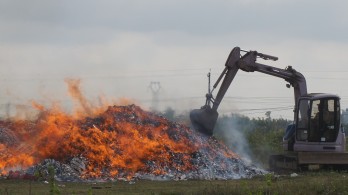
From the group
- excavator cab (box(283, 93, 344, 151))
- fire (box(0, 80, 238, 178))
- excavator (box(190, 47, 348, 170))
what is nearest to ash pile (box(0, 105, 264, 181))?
fire (box(0, 80, 238, 178))

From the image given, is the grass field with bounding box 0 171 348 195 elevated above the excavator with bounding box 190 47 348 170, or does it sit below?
below

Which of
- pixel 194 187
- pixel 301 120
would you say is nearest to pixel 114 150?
pixel 194 187

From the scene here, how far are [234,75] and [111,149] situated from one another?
880cm

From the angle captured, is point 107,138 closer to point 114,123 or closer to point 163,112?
point 114,123

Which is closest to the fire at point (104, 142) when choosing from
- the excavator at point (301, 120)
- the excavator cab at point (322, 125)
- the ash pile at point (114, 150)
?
the ash pile at point (114, 150)

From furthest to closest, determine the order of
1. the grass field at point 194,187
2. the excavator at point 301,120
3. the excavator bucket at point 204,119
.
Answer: the excavator bucket at point 204,119 → the excavator at point 301,120 → the grass field at point 194,187

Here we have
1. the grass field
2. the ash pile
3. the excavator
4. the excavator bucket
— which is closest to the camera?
the grass field

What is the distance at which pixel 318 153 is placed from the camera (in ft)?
101

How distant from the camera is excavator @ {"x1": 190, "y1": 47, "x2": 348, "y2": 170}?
31047mm

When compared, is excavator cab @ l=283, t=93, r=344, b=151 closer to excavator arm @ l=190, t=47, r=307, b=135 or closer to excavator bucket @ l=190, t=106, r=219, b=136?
excavator arm @ l=190, t=47, r=307, b=135

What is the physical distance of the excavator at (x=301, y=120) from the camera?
31.0 m

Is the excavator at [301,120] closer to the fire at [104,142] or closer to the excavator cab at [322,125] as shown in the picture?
the excavator cab at [322,125]

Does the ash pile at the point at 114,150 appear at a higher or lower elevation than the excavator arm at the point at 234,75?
lower

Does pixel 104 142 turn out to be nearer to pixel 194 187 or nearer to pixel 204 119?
pixel 204 119
